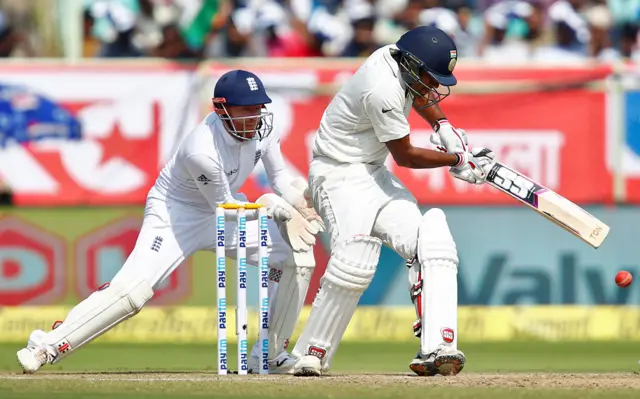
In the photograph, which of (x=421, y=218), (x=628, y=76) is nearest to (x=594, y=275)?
(x=628, y=76)

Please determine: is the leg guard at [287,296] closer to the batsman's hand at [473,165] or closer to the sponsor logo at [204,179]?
the sponsor logo at [204,179]

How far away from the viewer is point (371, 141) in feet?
21.9

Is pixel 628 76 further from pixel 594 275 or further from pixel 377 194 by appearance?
pixel 377 194

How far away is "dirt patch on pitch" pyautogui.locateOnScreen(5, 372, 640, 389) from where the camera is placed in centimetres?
596

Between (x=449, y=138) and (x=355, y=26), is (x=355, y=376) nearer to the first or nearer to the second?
(x=449, y=138)

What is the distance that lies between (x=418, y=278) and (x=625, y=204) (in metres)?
4.65

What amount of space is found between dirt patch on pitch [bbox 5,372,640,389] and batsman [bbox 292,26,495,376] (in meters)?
0.17

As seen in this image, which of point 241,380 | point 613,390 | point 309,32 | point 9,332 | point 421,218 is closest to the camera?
point 613,390

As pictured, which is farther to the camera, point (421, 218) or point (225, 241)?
point (225, 241)

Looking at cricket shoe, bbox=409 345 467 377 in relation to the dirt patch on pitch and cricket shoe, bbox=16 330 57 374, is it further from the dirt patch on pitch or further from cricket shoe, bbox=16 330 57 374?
cricket shoe, bbox=16 330 57 374

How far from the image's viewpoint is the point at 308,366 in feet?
21.1

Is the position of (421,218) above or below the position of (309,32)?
below

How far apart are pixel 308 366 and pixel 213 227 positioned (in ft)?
3.76

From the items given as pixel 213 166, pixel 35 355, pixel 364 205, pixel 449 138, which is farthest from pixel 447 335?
pixel 35 355
